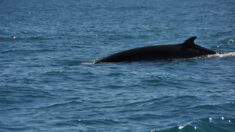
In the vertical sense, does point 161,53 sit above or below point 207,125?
below

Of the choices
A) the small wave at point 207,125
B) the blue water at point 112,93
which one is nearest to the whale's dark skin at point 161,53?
the blue water at point 112,93

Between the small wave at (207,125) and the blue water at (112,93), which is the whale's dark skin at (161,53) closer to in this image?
the blue water at (112,93)

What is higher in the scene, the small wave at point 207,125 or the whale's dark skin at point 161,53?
the small wave at point 207,125

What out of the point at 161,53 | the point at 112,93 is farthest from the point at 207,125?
the point at 161,53

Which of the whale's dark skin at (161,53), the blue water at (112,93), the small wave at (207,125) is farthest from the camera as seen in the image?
the whale's dark skin at (161,53)

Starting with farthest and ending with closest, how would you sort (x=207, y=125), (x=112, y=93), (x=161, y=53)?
(x=161, y=53)
(x=112, y=93)
(x=207, y=125)

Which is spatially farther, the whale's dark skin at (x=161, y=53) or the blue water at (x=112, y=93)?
the whale's dark skin at (x=161, y=53)

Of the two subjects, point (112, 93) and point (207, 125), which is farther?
point (112, 93)

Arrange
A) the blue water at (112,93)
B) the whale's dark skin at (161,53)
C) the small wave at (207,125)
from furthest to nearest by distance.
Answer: the whale's dark skin at (161,53) < the blue water at (112,93) < the small wave at (207,125)

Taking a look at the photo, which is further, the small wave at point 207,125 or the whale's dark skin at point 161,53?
the whale's dark skin at point 161,53

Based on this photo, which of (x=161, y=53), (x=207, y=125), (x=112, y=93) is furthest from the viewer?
(x=161, y=53)

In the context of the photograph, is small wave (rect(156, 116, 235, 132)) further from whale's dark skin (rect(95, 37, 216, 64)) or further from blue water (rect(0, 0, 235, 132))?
whale's dark skin (rect(95, 37, 216, 64))

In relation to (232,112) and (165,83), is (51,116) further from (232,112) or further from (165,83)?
(165,83)

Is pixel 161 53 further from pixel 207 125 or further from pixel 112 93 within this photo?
pixel 207 125
